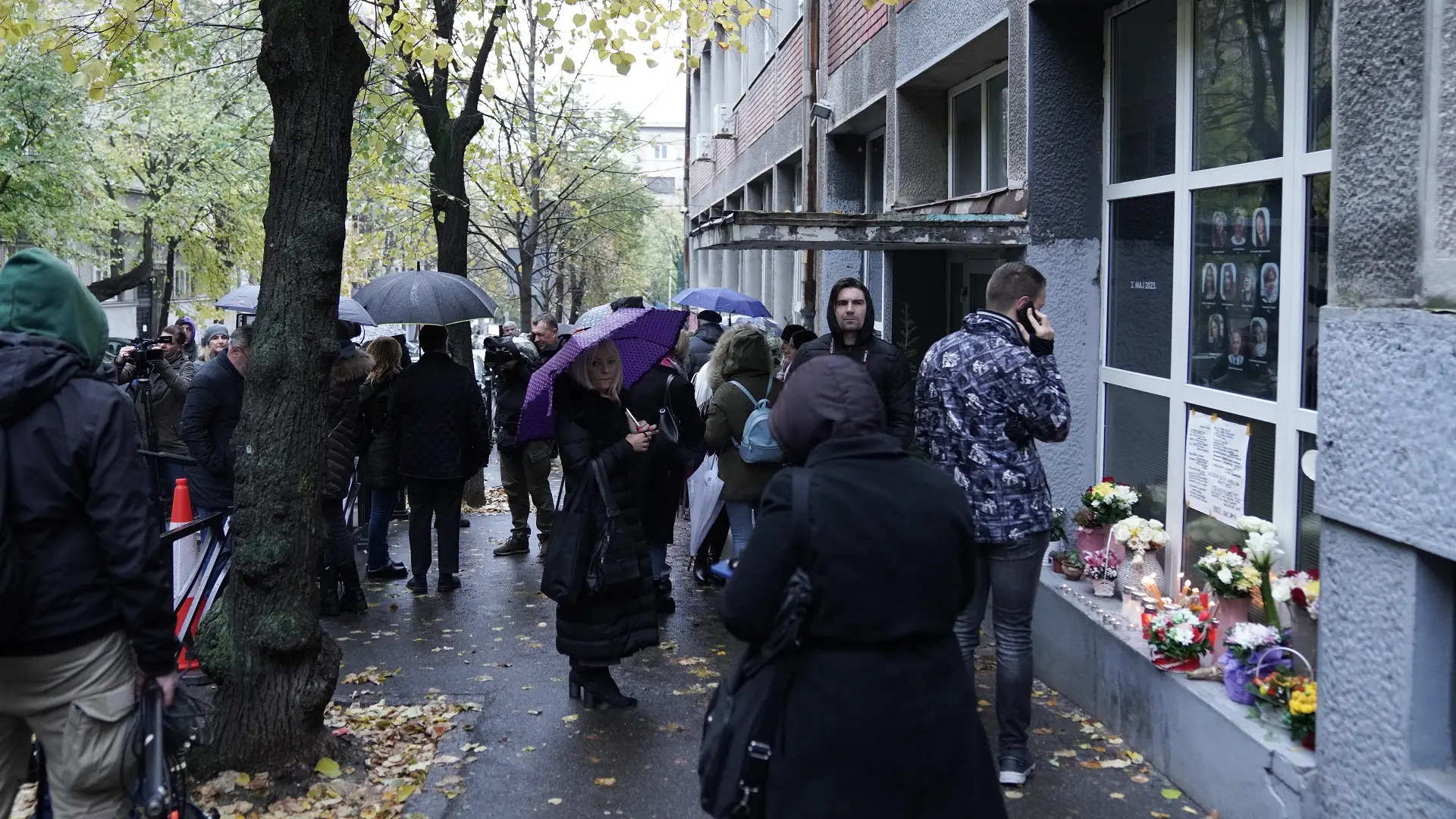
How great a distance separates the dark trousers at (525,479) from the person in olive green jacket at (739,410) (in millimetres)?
2867

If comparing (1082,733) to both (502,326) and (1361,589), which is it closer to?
(1361,589)

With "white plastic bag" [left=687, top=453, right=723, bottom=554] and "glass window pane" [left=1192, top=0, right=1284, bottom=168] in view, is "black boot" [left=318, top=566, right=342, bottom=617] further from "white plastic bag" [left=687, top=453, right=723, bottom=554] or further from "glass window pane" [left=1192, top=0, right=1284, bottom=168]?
"glass window pane" [left=1192, top=0, right=1284, bottom=168]

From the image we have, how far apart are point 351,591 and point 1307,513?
5696 mm

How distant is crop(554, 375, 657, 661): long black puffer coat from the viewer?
5992 millimetres

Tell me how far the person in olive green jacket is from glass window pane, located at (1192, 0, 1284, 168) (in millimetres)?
2760

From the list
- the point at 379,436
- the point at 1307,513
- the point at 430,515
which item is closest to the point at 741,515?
the point at 430,515

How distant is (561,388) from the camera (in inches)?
239

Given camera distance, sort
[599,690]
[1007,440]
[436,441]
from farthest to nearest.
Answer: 1. [436,441]
2. [599,690]
3. [1007,440]

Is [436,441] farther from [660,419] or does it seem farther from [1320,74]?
[1320,74]

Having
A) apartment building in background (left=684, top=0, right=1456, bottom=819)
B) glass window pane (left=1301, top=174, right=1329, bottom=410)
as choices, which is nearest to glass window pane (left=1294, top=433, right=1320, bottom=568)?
apartment building in background (left=684, top=0, right=1456, bottom=819)

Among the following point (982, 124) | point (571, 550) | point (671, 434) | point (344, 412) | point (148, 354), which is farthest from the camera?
point (982, 124)

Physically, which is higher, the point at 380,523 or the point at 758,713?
the point at 758,713

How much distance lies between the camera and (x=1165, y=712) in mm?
5121

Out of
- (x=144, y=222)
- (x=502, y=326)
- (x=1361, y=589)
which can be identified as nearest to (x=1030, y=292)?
(x=1361, y=589)
